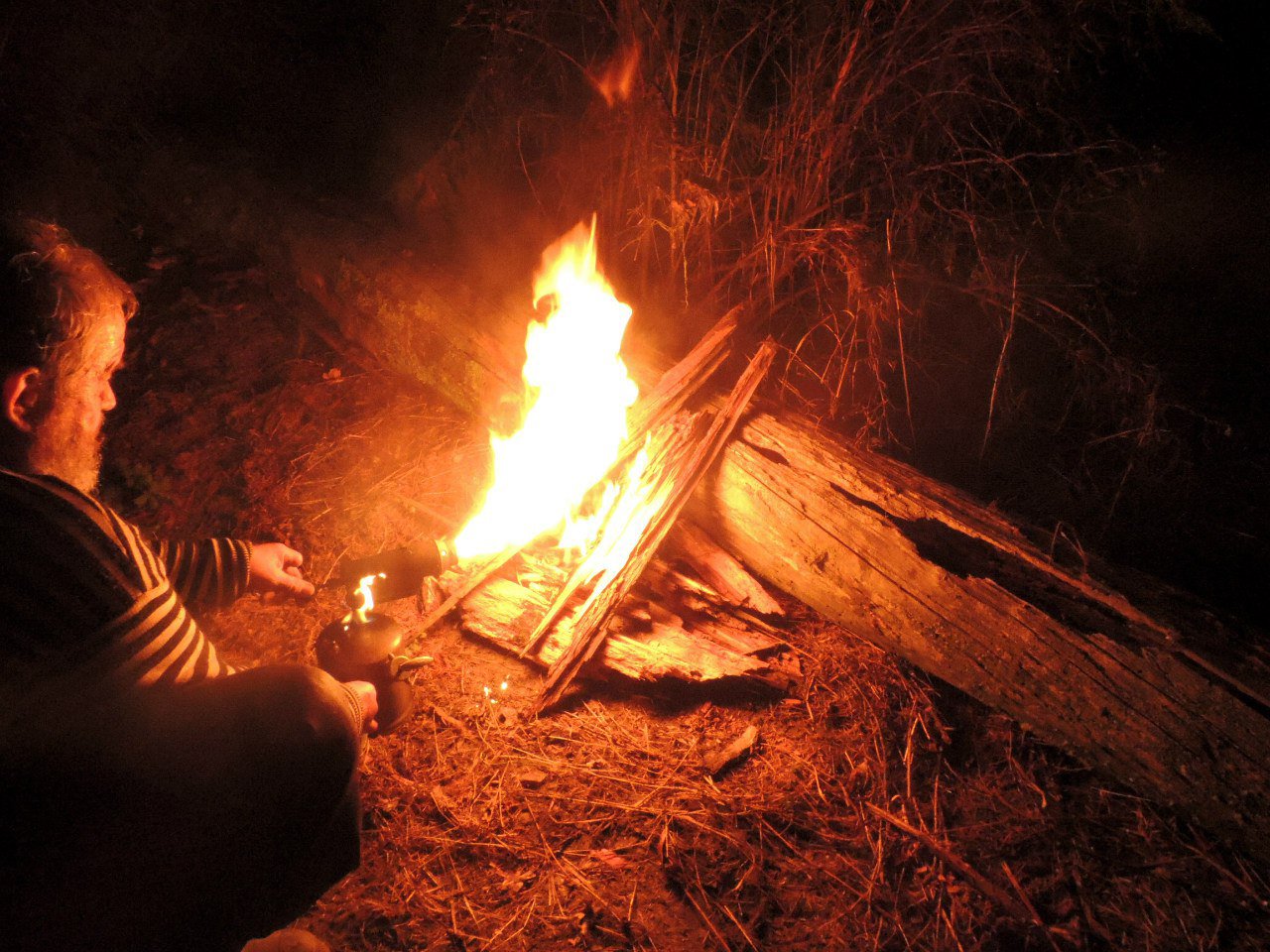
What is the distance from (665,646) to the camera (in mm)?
3014

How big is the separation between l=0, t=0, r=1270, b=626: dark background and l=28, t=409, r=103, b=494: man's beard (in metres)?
3.79

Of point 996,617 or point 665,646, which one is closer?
point 996,617

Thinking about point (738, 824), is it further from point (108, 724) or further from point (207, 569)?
point (207, 569)

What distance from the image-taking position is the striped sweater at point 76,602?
139 centimetres

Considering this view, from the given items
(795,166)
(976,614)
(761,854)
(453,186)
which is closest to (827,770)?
(761,854)

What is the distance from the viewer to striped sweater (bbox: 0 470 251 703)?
4.56 ft

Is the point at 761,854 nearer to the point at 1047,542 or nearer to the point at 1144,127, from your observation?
the point at 1047,542

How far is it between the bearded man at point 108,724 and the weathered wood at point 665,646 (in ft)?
4.25

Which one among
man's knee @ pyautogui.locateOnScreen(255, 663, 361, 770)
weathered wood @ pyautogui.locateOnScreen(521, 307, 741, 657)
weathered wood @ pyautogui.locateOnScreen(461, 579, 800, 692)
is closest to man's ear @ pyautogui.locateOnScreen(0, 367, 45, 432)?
man's knee @ pyautogui.locateOnScreen(255, 663, 361, 770)

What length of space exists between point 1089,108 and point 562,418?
4.13 m

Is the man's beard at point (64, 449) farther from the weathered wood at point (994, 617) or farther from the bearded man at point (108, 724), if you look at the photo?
the weathered wood at point (994, 617)

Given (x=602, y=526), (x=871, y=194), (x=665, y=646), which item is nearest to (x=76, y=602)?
(x=665, y=646)

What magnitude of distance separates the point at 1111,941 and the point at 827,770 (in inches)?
39.3

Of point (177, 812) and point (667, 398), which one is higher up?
point (667, 398)
